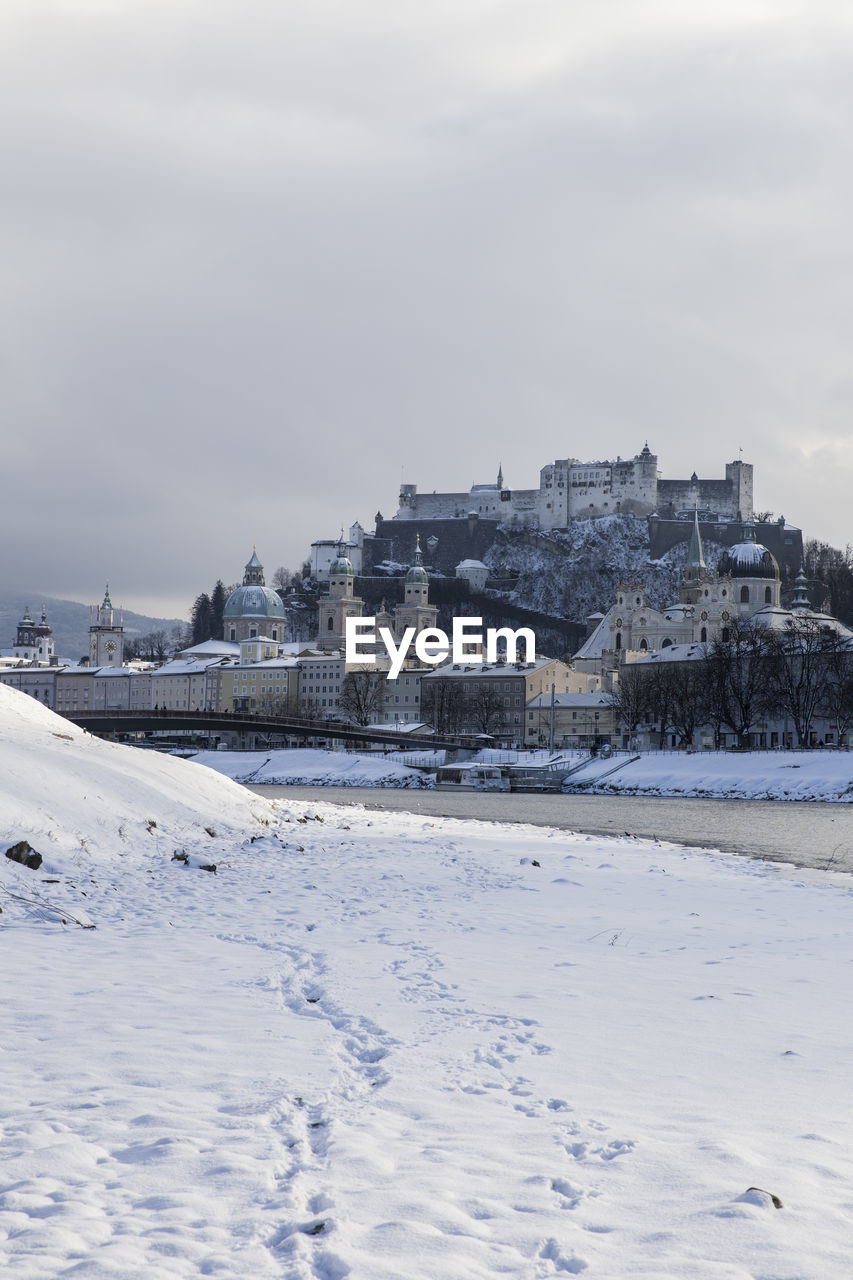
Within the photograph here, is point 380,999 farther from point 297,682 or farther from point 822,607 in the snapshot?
point 297,682

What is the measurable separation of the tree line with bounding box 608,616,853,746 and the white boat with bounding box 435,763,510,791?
14317mm

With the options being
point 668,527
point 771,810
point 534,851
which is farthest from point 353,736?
point 668,527

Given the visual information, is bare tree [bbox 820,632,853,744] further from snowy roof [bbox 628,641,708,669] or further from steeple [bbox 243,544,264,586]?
steeple [bbox 243,544,264,586]

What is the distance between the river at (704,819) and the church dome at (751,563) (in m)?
61.7

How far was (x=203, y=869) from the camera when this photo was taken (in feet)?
45.9

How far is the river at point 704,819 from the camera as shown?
2653cm

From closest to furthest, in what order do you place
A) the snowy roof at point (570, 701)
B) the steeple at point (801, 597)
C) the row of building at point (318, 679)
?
1. the snowy roof at point (570, 701)
2. the row of building at point (318, 679)
3. the steeple at point (801, 597)

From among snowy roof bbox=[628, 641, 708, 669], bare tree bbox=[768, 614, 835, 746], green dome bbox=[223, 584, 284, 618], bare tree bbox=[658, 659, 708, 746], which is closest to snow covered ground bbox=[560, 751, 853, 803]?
bare tree bbox=[768, 614, 835, 746]

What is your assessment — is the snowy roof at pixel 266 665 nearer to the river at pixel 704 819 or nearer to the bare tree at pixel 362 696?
the bare tree at pixel 362 696

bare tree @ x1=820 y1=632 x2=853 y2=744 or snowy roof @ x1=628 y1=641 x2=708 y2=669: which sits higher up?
snowy roof @ x1=628 y1=641 x2=708 y2=669

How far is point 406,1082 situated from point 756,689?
7511cm

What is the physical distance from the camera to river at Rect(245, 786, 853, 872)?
26533 millimetres

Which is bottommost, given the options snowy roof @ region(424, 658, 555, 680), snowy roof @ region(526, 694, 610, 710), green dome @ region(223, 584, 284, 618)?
snowy roof @ region(526, 694, 610, 710)

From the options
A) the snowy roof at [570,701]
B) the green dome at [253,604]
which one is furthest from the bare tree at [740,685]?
the green dome at [253,604]
